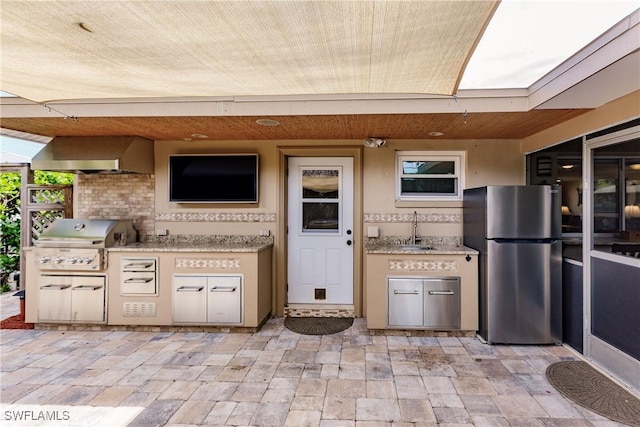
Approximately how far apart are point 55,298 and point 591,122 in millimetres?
5762

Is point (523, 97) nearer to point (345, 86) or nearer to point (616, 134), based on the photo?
point (616, 134)

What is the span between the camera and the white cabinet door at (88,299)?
377cm

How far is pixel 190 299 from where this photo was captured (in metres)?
3.73

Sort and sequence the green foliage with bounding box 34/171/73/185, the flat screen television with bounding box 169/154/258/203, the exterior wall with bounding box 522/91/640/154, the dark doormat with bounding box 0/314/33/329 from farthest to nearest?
the green foliage with bounding box 34/171/73/185
the flat screen television with bounding box 169/154/258/203
the dark doormat with bounding box 0/314/33/329
the exterior wall with bounding box 522/91/640/154

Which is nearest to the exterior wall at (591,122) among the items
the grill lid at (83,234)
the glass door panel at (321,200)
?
the glass door panel at (321,200)

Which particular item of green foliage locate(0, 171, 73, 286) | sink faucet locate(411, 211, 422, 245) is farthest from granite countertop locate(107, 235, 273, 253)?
green foliage locate(0, 171, 73, 286)

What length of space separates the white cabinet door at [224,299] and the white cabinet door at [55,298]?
163 centimetres

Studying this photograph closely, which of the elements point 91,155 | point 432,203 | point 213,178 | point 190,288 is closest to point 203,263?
point 190,288

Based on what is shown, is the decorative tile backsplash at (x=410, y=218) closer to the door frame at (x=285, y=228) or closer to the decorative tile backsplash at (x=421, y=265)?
the door frame at (x=285, y=228)

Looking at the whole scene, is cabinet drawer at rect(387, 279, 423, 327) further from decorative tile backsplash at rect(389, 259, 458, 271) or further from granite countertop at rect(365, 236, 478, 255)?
granite countertop at rect(365, 236, 478, 255)

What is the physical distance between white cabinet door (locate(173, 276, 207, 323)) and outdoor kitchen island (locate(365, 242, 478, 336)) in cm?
186

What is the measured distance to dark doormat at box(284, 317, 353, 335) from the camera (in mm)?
3793

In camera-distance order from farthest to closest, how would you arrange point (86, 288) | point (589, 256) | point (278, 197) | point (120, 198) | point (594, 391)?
point (120, 198)
point (278, 197)
point (86, 288)
point (589, 256)
point (594, 391)

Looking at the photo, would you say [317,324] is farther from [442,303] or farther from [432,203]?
[432,203]
